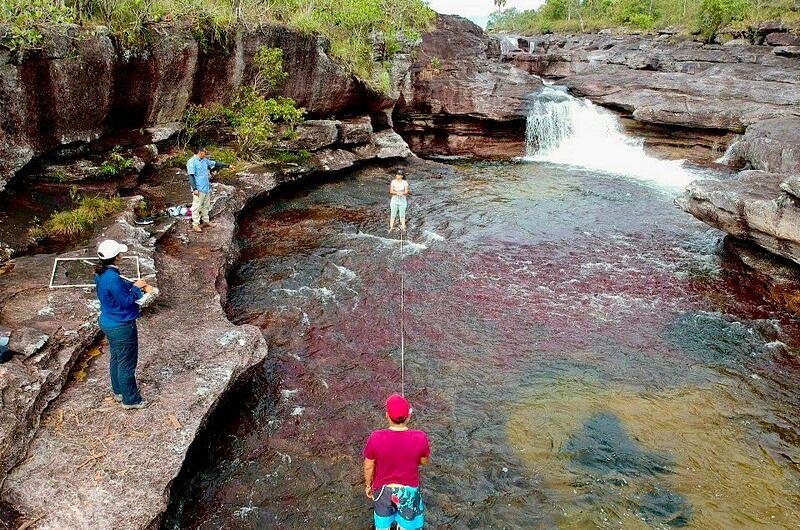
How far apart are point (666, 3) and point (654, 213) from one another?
46159 millimetres

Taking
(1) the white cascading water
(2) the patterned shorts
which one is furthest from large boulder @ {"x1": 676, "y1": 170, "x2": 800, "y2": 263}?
(1) the white cascading water

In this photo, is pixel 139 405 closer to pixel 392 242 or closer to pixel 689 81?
pixel 392 242

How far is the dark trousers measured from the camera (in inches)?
229

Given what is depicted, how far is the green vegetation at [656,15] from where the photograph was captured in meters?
33.4

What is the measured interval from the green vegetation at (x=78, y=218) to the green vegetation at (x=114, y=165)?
137 cm

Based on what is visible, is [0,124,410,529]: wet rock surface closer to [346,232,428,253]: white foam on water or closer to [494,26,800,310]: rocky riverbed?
[346,232,428,253]: white foam on water

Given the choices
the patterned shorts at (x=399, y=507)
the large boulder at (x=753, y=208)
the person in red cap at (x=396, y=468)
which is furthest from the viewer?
the large boulder at (x=753, y=208)

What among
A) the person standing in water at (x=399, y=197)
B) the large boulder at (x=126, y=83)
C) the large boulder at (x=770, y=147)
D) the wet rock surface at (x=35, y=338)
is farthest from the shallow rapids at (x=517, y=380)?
the large boulder at (x=770, y=147)

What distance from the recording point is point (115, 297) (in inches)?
222

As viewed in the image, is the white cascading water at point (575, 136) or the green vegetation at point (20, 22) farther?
the white cascading water at point (575, 136)

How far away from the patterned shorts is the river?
1.04 metres

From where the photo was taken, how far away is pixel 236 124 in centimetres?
1703

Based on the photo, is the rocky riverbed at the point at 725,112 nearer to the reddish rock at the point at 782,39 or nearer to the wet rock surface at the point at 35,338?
the reddish rock at the point at 782,39

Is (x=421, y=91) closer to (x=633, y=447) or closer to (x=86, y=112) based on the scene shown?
(x=86, y=112)
